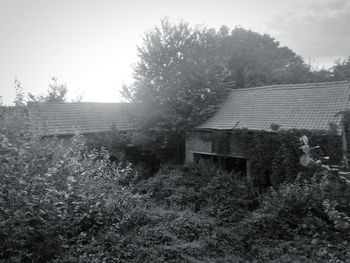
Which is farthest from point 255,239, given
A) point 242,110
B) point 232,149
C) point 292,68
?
point 292,68

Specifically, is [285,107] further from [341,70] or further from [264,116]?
[341,70]

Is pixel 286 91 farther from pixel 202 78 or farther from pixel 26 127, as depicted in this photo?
pixel 26 127

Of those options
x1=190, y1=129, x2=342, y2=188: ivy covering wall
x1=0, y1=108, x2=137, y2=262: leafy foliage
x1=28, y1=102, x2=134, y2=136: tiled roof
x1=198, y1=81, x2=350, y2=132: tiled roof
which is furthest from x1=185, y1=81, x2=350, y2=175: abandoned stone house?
x1=0, y1=108, x2=137, y2=262: leafy foliage

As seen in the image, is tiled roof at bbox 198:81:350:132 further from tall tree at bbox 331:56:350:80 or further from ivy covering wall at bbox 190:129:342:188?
tall tree at bbox 331:56:350:80

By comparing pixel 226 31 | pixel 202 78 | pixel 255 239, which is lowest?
pixel 255 239

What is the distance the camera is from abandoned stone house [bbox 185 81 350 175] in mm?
14820

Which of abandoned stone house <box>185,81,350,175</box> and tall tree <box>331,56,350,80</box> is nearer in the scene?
abandoned stone house <box>185,81,350,175</box>

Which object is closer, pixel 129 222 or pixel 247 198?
pixel 129 222

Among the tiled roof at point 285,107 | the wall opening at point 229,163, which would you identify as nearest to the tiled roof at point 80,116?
the wall opening at point 229,163

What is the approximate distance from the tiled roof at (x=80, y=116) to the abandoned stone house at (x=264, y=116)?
5963mm

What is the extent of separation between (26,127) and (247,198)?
9.51 metres

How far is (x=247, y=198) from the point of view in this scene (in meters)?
14.0

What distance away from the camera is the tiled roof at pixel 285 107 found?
14750 millimetres

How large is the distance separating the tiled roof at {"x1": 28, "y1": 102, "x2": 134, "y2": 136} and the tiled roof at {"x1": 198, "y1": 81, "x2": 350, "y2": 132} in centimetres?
703
